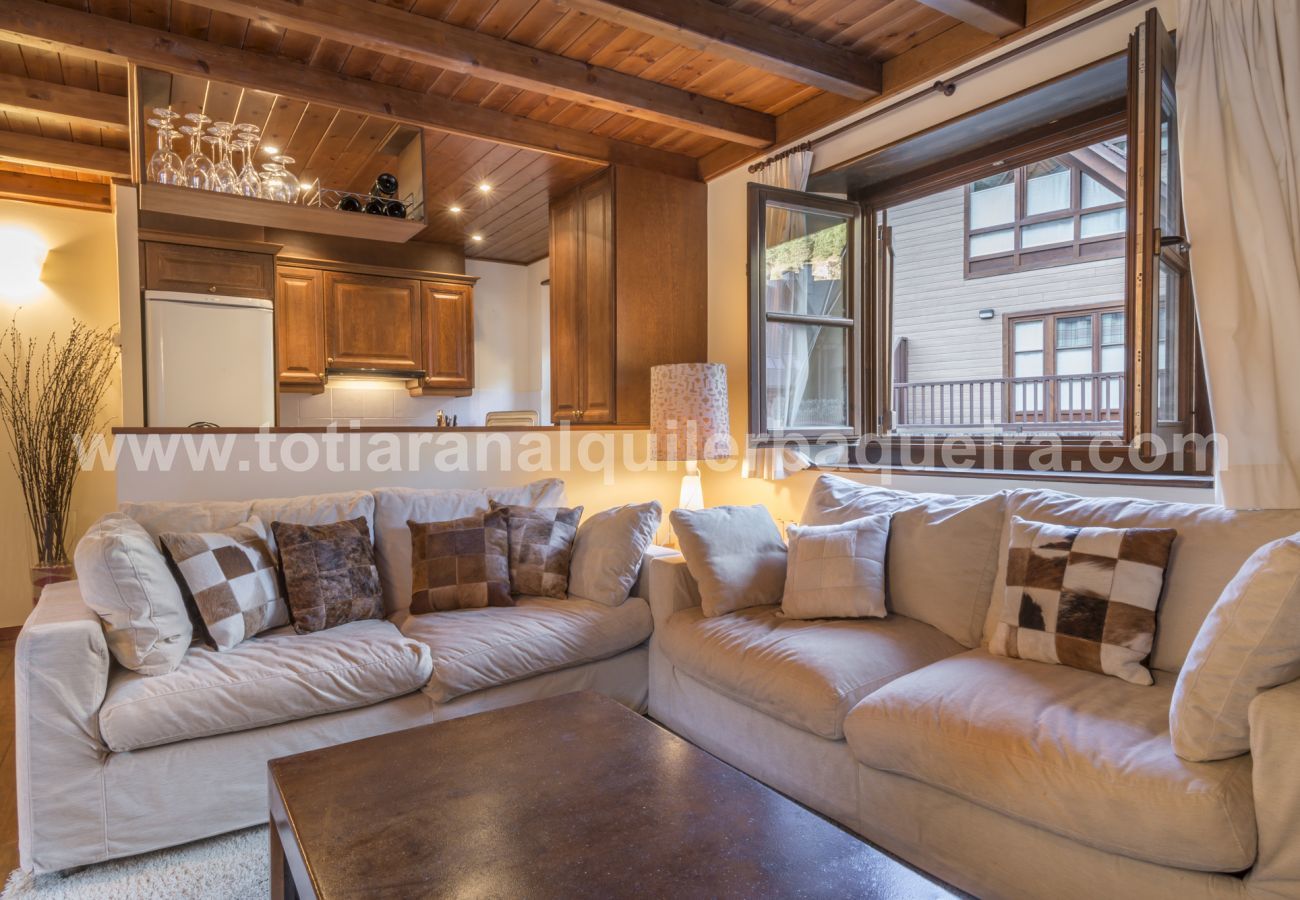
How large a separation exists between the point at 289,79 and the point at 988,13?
8.88 ft

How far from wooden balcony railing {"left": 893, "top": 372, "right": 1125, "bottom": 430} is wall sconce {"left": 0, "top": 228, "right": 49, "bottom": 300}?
6190 mm

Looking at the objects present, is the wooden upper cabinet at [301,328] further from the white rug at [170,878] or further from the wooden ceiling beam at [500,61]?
the white rug at [170,878]

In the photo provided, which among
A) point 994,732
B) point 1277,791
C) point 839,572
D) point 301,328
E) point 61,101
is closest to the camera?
point 1277,791

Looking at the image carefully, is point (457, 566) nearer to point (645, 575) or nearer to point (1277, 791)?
point (645, 575)

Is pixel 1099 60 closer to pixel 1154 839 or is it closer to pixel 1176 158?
pixel 1176 158

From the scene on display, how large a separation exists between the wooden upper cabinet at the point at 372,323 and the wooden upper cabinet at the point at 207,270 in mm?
920

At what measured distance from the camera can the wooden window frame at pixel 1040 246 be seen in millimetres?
6633

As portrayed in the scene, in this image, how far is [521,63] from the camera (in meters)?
3.03

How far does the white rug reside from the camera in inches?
72.9

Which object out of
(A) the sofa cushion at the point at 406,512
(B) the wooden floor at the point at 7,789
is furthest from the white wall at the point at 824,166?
(B) the wooden floor at the point at 7,789

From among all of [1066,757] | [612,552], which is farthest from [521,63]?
[1066,757]

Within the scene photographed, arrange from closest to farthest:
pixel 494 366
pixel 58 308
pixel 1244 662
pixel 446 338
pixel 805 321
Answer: pixel 1244 662
pixel 805 321
pixel 58 308
pixel 446 338
pixel 494 366

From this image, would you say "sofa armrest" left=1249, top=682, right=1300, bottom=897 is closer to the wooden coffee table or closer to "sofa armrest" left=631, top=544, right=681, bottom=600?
the wooden coffee table

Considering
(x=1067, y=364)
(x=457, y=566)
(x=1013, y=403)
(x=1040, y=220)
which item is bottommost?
(x=457, y=566)
